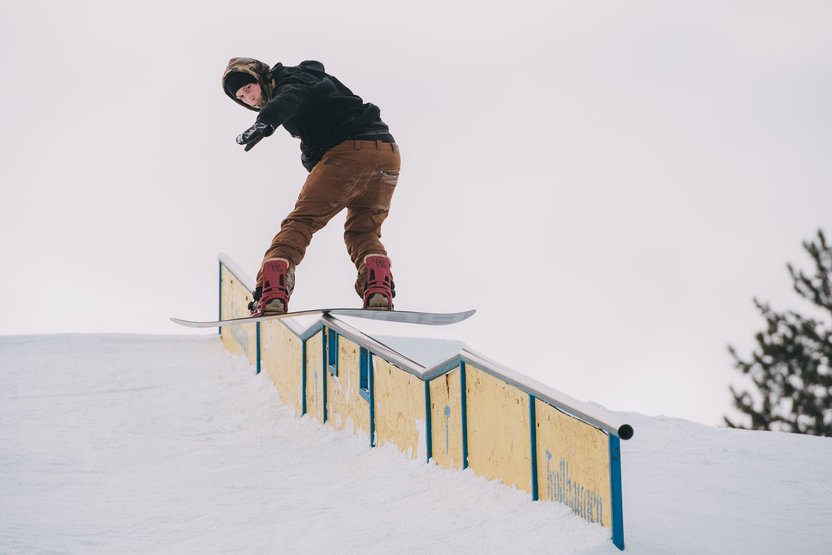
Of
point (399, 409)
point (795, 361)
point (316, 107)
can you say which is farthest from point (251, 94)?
point (795, 361)

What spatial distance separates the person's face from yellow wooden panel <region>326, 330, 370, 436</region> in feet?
6.17

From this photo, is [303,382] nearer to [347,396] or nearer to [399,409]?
[347,396]

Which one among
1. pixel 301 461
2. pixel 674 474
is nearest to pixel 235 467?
pixel 301 461

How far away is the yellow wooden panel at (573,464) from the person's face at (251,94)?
2.27 m

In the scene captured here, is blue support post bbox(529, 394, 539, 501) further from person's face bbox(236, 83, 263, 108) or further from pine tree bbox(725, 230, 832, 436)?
pine tree bbox(725, 230, 832, 436)

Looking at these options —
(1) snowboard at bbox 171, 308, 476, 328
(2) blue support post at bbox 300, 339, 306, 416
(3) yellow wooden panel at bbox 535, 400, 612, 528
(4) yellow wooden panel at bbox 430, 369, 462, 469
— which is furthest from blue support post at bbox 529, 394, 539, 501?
(2) blue support post at bbox 300, 339, 306, 416

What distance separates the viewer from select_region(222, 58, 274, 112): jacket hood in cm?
523

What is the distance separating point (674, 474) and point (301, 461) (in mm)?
2158

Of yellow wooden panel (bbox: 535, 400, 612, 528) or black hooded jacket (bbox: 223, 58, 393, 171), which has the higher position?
black hooded jacket (bbox: 223, 58, 393, 171)

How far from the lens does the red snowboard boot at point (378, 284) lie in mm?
5672

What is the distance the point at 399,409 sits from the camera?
5.76m

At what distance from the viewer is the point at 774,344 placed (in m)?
20.5

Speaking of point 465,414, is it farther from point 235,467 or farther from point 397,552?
point 235,467

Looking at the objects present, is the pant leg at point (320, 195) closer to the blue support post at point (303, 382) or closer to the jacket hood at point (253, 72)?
the jacket hood at point (253, 72)
